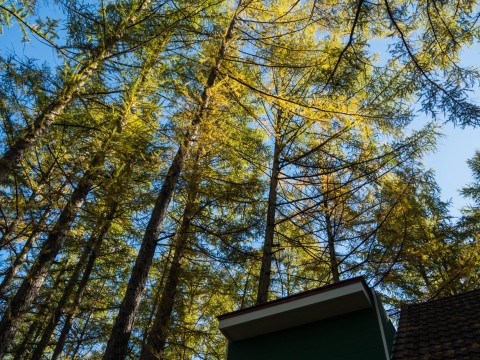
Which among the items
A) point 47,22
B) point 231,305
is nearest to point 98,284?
point 231,305

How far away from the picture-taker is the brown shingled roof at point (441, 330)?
4766mm

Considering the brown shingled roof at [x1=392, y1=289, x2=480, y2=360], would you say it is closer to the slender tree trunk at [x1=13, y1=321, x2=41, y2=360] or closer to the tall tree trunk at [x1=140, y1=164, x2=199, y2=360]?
the tall tree trunk at [x1=140, y1=164, x2=199, y2=360]

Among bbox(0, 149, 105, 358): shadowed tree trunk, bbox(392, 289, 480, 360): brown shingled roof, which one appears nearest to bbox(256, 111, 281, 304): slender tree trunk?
bbox(392, 289, 480, 360): brown shingled roof

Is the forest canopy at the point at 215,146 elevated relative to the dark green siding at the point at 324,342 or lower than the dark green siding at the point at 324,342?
elevated

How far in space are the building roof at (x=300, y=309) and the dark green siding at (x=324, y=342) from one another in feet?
0.37

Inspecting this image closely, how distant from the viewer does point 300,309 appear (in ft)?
18.4

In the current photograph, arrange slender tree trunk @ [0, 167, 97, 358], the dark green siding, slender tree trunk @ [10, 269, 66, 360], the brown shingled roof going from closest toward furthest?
the brown shingled roof < the dark green siding < slender tree trunk @ [0, 167, 97, 358] < slender tree trunk @ [10, 269, 66, 360]

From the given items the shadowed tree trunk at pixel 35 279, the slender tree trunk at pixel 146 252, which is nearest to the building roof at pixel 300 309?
the slender tree trunk at pixel 146 252

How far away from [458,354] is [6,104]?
8.42 m

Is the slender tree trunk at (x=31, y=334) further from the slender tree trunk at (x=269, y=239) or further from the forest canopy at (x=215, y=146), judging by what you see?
the slender tree trunk at (x=269, y=239)

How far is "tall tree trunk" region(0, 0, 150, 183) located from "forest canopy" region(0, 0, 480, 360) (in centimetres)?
3

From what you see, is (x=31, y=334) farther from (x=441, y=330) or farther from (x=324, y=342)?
(x=441, y=330)

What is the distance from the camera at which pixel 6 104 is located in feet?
22.6

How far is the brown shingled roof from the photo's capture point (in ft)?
15.6
